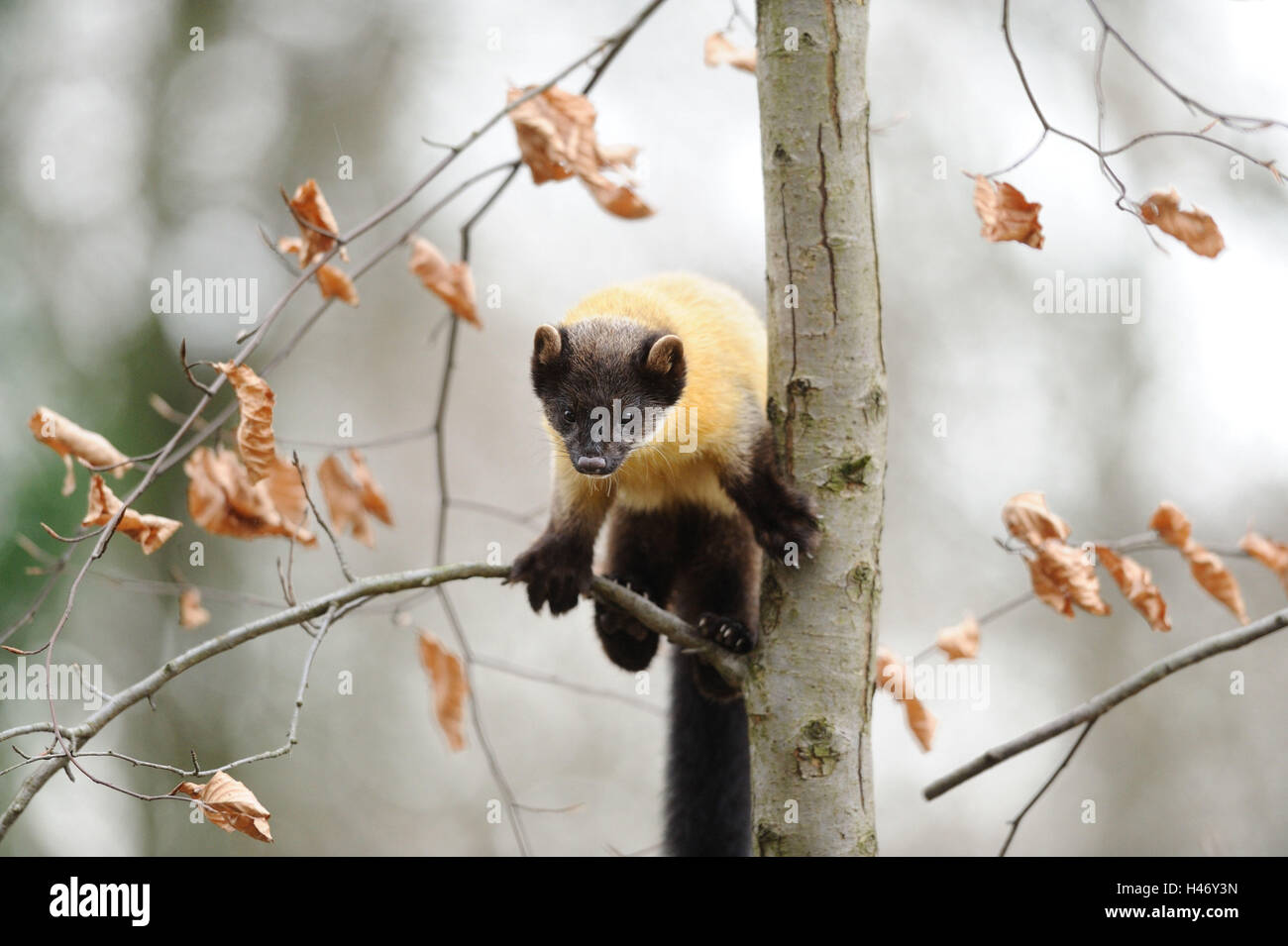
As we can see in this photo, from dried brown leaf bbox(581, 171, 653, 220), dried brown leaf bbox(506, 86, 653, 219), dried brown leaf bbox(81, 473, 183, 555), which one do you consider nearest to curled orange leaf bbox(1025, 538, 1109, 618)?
dried brown leaf bbox(581, 171, 653, 220)

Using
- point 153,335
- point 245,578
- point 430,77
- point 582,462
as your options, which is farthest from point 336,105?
point 582,462

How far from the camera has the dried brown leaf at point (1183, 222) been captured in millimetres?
2793

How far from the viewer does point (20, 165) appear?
21.7ft

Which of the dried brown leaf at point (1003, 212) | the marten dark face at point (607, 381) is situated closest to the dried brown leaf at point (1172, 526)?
the dried brown leaf at point (1003, 212)

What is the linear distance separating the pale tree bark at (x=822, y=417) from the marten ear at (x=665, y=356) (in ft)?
1.88

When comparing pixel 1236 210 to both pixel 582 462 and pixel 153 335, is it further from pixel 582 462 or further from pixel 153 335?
pixel 153 335

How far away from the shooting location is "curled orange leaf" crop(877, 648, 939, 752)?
3424 millimetres

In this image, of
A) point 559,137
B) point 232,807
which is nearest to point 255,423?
point 232,807

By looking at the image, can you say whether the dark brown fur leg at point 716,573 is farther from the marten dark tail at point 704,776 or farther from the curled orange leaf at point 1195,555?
the curled orange leaf at point 1195,555

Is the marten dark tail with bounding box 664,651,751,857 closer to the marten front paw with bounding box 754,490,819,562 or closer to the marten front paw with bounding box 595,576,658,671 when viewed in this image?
the marten front paw with bounding box 595,576,658,671

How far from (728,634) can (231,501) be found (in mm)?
1554

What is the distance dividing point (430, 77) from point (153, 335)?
2780mm

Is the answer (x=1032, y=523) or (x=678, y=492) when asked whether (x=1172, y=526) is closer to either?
(x=1032, y=523)

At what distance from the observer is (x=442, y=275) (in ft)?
11.8
